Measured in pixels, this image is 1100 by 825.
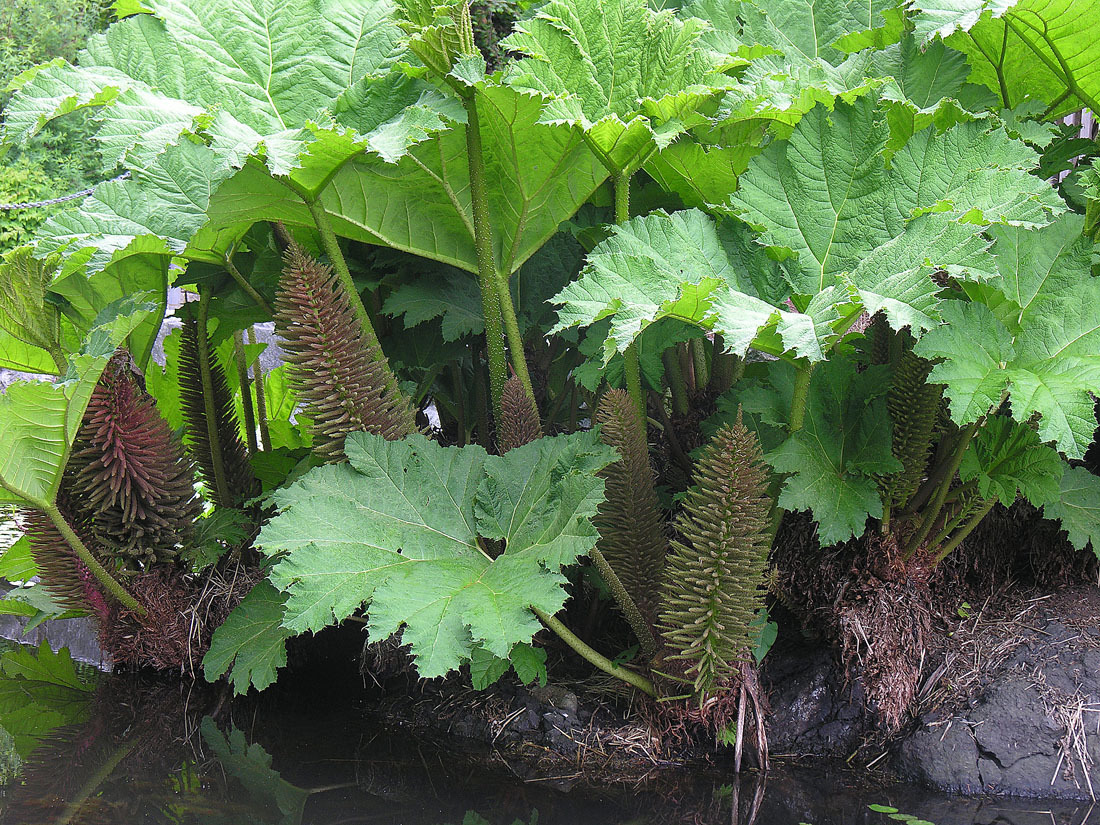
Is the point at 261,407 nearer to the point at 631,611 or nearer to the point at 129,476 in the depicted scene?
the point at 129,476

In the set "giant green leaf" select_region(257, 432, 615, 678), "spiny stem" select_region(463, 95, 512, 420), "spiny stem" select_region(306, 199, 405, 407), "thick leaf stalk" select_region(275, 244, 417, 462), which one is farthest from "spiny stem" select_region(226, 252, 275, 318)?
"giant green leaf" select_region(257, 432, 615, 678)

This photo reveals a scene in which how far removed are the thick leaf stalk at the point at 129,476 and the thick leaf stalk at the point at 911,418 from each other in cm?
163

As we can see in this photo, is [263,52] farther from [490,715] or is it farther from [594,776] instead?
[594,776]

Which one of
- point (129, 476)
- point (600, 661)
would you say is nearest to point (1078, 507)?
point (600, 661)

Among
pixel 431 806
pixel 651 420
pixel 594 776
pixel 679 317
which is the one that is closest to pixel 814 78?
pixel 679 317

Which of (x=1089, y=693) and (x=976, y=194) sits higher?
(x=976, y=194)

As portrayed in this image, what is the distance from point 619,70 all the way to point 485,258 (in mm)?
495

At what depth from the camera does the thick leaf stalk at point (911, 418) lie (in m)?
1.80

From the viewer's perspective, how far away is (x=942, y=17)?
1671 mm

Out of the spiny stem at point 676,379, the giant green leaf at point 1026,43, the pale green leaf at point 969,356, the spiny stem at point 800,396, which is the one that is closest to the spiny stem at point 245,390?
the spiny stem at point 676,379

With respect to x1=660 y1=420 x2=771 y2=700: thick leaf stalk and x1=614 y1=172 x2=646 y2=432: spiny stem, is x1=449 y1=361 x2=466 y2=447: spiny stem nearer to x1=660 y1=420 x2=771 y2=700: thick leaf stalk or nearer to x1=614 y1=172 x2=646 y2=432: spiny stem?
x1=614 y1=172 x2=646 y2=432: spiny stem

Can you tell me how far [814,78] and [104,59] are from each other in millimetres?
1561

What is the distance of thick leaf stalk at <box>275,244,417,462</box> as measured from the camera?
5.83 ft

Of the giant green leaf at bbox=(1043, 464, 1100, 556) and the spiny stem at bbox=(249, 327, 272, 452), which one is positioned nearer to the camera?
the giant green leaf at bbox=(1043, 464, 1100, 556)
